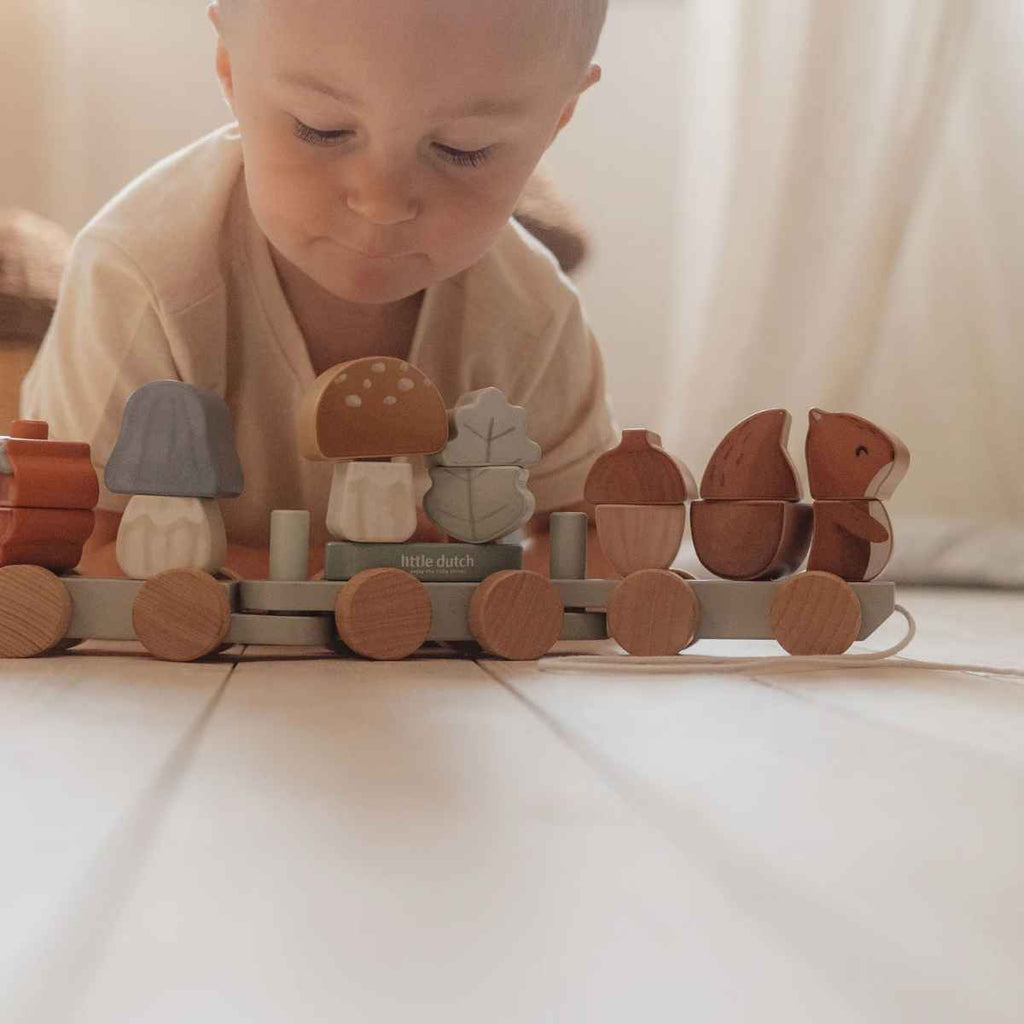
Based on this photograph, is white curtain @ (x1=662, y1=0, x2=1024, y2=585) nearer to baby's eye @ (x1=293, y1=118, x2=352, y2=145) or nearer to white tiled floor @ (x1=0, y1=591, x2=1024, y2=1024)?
baby's eye @ (x1=293, y1=118, x2=352, y2=145)

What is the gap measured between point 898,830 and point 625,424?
134 centimetres

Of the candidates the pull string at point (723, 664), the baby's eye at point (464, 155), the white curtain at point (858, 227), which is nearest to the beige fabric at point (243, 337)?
the baby's eye at point (464, 155)

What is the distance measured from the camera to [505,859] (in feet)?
1.07

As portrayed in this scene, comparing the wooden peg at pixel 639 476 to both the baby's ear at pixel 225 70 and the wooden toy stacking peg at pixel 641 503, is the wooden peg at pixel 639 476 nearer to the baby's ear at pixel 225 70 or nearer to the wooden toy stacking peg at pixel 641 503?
the wooden toy stacking peg at pixel 641 503

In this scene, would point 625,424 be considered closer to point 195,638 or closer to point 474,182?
point 474,182

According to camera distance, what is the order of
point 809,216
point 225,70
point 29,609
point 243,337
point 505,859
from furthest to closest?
point 809,216 → point 243,337 → point 225,70 → point 29,609 → point 505,859

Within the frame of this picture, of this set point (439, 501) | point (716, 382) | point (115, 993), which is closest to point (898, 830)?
point (115, 993)

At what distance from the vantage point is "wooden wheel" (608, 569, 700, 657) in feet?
2.47

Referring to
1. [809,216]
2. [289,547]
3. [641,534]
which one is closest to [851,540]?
[641,534]

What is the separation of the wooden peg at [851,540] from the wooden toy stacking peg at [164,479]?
42 centimetres

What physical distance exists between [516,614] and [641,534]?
107 millimetres

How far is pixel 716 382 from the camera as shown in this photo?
5.24 ft

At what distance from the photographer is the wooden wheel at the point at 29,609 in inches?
27.8

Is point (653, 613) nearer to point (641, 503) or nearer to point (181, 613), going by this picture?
point (641, 503)
